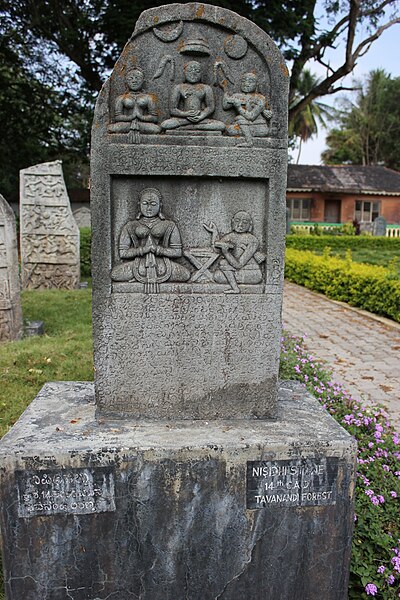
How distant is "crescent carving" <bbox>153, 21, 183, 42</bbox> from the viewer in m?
2.36

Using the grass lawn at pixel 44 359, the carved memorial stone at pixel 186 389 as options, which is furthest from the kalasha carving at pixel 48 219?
the carved memorial stone at pixel 186 389

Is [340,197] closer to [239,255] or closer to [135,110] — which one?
[239,255]

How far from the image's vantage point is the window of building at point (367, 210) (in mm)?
31359

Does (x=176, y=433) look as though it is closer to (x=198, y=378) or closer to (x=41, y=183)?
(x=198, y=378)

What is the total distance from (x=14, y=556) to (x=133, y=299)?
123 centimetres

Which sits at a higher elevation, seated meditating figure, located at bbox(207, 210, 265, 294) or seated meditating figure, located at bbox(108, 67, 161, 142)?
seated meditating figure, located at bbox(108, 67, 161, 142)

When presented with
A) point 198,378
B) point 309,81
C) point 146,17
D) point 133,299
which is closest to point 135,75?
point 146,17

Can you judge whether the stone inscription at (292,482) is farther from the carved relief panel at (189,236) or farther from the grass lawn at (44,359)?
the grass lawn at (44,359)

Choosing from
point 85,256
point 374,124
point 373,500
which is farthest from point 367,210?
point 373,500

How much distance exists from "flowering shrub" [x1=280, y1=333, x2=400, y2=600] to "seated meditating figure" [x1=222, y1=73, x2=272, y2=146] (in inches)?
84.9

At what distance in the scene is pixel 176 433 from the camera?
2.44 m

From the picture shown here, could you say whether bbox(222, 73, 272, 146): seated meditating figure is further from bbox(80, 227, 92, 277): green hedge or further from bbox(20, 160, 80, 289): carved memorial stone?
bbox(80, 227, 92, 277): green hedge

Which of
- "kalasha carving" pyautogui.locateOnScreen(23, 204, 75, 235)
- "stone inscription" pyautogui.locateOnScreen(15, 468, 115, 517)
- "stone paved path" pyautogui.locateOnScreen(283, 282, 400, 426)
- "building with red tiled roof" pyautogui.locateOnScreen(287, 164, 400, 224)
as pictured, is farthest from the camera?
"building with red tiled roof" pyautogui.locateOnScreen(287, 164, 400, 224)

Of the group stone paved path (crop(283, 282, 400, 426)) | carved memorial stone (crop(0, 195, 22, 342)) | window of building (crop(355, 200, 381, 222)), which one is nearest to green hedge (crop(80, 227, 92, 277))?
stone paved path (crop(283, 282, 400, 426))
